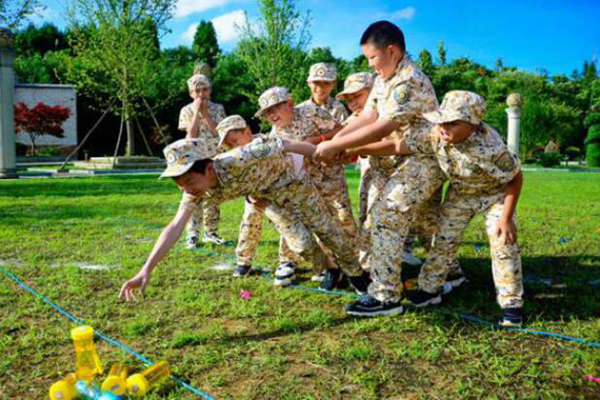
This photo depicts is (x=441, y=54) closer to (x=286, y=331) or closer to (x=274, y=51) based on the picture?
(x=274, y=51)

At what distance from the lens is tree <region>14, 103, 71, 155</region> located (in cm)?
2545

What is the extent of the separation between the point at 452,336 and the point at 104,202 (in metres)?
8.34

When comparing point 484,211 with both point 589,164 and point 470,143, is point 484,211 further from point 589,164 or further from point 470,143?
point 589,164

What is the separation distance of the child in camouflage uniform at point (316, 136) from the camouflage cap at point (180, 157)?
1291 mm

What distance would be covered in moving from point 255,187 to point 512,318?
1971mm

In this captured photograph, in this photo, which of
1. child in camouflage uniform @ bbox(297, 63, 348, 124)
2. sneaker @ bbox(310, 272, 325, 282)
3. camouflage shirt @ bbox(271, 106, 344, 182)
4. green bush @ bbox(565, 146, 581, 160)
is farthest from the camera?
green bush @ bbox(565, 146, 581, 160)

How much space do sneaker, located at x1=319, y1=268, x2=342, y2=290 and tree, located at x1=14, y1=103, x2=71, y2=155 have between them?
25.1 meters

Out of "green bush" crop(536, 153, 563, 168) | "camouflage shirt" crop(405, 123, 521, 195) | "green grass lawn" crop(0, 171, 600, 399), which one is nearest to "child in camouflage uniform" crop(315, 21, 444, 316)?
"camouflage shirt" crop(405, 123, 521, 195)

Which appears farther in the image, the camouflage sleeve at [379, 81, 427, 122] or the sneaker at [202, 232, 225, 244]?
the sneaker at [202, 232, 225, 244]

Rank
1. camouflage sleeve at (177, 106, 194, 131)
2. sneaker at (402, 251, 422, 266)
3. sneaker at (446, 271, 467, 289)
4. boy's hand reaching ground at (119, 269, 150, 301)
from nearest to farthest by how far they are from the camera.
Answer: boy's hand reaching ground at (119, 269, 150, 301) < sneaker at (446, 271, 467, 289) < sneaker at (402, 251, 422, 266) < camouflage sleeve at (177, 106, 194, 131)

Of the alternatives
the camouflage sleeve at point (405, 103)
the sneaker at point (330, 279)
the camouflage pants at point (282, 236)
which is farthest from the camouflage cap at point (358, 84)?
the sneaker at point (330, 279)

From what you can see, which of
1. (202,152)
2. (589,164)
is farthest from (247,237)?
(589,164)

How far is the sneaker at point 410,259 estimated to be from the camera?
531 centimetres

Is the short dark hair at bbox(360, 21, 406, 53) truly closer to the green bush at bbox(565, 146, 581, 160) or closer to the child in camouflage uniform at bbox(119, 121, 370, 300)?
the child in camouflage uniform at bbox(119, 121, 370, 300)
